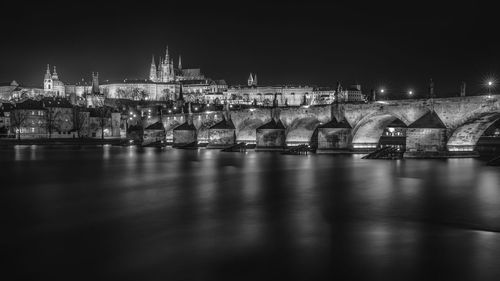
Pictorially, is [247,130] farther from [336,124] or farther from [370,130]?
[370,130]

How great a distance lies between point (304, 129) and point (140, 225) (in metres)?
37.3

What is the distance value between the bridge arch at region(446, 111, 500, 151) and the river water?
9918 millimetres

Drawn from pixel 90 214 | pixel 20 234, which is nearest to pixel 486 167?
pixel 90 214

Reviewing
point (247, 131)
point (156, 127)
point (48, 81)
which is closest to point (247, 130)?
point (247, 131)

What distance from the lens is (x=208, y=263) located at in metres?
8.23

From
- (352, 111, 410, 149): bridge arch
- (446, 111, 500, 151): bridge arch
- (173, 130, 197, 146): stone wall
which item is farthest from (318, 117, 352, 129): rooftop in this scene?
(173, 130, 197, 146): stone wall

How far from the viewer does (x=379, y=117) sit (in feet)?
126

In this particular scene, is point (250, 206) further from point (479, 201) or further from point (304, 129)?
point (304, 129)

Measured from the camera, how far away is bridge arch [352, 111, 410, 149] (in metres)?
38.0

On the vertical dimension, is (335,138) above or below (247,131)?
below

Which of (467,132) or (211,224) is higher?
(467,132)

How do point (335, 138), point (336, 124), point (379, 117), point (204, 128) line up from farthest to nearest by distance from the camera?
point (204, 128) < point (335, 138) < point (336, 124) < point (379, 117)

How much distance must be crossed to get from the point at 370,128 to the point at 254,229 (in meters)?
31.7

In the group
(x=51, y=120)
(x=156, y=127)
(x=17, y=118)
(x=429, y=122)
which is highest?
(x=17, y=118)
